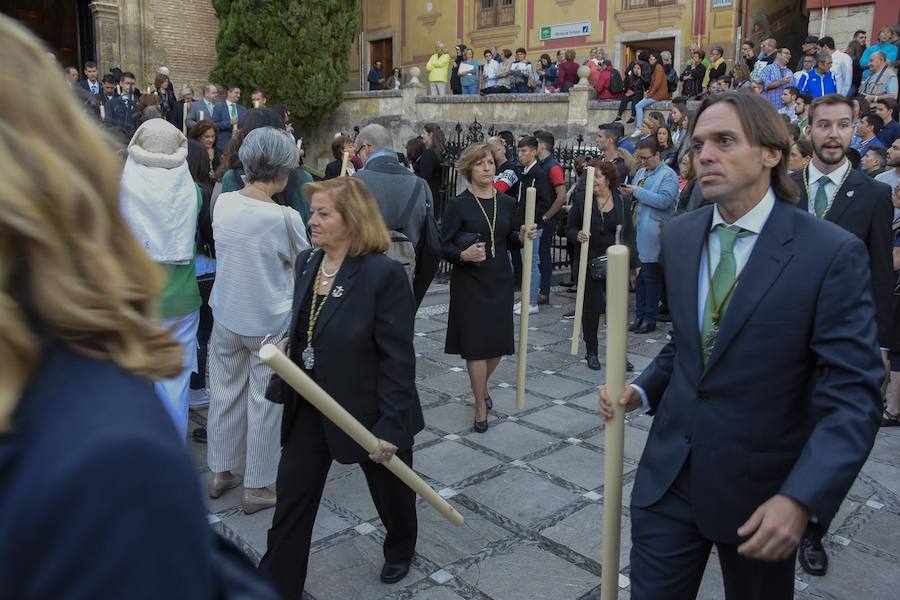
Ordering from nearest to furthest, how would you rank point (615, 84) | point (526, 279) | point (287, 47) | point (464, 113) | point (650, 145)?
point (526, 279) < point (650, 145) < point (615, 84) < point (464, 113) < point (287, 47)

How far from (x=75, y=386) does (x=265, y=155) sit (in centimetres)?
334

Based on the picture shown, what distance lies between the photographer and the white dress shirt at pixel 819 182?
4.30 meters

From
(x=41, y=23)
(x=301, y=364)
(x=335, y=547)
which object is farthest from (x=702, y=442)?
(x=41, y=23)

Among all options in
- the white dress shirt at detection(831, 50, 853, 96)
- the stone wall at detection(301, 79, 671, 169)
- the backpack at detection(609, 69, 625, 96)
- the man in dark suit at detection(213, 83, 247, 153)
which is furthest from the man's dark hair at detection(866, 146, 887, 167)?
the backpack at detection(609, 69, 625, 96)

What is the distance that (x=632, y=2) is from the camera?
77.4 feet

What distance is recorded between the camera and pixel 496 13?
27.2m

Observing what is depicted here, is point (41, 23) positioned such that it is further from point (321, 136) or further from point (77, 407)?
point (77, 407)

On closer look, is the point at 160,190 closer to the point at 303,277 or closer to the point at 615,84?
the point at 303,277

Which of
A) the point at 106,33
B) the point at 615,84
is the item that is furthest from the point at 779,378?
the point at 106,33

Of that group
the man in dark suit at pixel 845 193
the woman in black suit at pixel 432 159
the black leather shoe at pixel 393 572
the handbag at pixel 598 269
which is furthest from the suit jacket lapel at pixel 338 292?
the woman in black suit at pixel 432 159

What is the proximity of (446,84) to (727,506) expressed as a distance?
76.3 feet

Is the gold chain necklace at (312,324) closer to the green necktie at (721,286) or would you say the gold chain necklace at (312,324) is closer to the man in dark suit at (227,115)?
the green necktie at (721,286)

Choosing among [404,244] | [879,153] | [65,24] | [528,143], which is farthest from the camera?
[65,24]

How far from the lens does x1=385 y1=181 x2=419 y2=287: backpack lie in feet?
16.6
